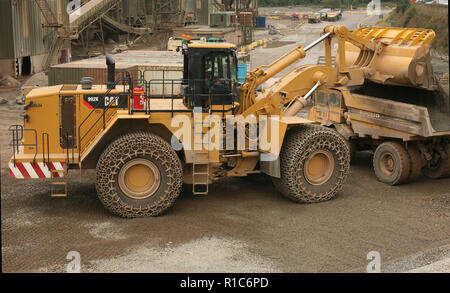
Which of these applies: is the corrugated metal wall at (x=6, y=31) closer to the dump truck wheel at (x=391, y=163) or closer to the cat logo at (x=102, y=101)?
the cat logo at (x=102, y=101)

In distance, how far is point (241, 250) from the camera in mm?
9445

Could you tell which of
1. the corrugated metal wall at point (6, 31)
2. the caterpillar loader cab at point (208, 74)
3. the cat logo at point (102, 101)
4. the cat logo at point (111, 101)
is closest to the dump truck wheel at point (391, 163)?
the caterpillar loader cab at point (208, 74)

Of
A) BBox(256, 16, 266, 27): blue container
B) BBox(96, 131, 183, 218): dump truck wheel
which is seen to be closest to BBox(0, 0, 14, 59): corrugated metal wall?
BBox(96, 131, 183, 218): dump truck wheel

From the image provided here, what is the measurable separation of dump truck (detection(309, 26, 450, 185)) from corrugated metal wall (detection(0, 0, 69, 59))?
1801 centimetres

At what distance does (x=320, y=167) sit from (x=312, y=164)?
0.19m

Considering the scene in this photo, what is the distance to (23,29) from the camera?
28.7 meters

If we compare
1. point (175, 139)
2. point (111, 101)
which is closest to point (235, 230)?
point (175, 139)

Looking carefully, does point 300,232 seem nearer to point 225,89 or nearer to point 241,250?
point 241,250

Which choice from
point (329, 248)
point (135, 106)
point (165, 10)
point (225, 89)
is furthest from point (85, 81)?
point (165, 10)

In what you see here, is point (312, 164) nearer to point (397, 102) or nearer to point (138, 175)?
point (397, 102)

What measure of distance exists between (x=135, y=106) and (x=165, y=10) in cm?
4104

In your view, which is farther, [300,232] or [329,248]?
[300,232]

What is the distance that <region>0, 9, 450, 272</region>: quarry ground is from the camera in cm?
895

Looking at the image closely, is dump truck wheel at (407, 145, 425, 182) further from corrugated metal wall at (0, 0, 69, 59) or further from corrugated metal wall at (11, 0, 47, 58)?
corrugated metal wall at (11, 0, 47, 58)
